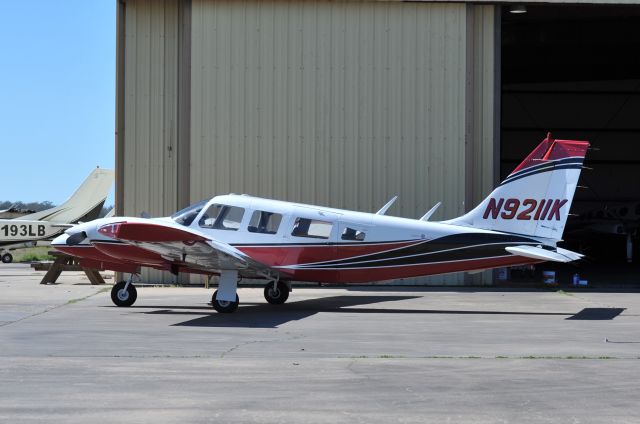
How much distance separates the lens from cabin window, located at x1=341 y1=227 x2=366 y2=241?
1609 cm

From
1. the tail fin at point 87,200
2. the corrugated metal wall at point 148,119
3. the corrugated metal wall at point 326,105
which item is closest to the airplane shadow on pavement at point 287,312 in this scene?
the corrugated metal wall at point 326,105

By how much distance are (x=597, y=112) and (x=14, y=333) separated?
1390 inches

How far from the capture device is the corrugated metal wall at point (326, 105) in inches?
886

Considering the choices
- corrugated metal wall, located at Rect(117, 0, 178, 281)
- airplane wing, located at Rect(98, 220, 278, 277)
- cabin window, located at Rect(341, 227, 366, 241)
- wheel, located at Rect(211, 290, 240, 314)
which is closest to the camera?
airplane wing, located at Rect(98, 220, 278, 277)

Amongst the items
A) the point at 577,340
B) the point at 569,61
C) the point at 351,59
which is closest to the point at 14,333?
the point at 577,340

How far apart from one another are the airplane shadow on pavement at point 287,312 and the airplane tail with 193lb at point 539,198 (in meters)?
1.43

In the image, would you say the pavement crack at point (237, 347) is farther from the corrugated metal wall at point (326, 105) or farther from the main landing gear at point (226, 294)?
the corrugated metal wall at point (326, 105)

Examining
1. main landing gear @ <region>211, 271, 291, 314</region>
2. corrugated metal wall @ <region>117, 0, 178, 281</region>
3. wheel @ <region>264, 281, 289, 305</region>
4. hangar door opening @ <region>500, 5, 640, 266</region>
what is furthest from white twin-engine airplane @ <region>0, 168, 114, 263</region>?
main landing gear @ <region>211, 271, 291, 314</region>

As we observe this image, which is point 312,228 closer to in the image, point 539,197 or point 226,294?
point 226,294

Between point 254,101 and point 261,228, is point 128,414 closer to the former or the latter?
point 261,228

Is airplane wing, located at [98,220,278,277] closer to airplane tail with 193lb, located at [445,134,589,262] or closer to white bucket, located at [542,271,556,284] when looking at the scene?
airplane tail with 193lb, located at [445,134,589,262]

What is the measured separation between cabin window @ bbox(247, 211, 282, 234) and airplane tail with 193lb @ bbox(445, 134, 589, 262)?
3226 millimetres

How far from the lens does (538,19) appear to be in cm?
3097

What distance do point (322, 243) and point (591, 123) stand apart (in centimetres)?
2972
